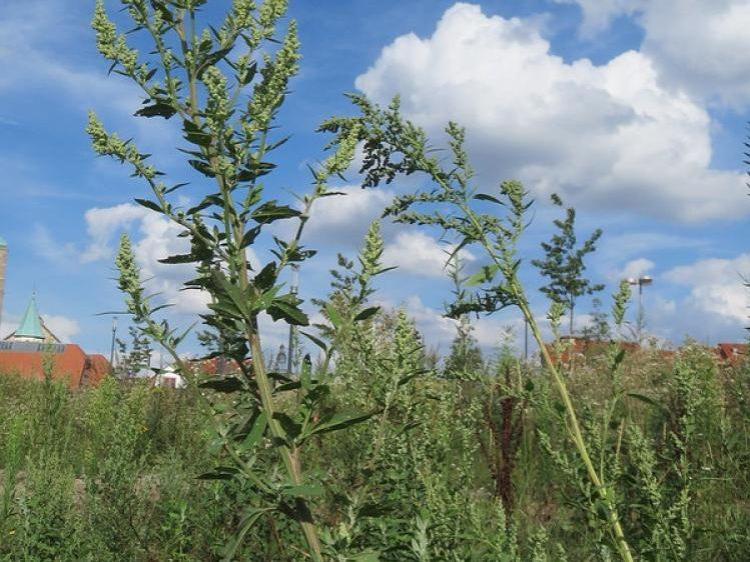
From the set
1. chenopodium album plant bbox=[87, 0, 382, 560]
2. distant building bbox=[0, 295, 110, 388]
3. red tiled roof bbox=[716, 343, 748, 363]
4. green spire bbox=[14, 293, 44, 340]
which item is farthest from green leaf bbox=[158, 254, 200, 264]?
green spire bbox=[14, 293, 44, 340]

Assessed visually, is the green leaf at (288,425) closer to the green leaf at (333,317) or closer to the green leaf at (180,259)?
the green leaf at (333,317)

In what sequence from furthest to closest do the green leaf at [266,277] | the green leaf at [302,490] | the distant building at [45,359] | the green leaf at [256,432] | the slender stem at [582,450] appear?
1. the distant building at [45,359]
2. the slender stem at [582,450]
3. the green leaf at [266,277]
4. the green leaf at [256,432]
5. the green leaf at [302,490]

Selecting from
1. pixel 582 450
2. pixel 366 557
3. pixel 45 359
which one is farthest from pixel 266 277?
pixel 45 359

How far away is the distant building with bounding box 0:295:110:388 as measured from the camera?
987 centimetres

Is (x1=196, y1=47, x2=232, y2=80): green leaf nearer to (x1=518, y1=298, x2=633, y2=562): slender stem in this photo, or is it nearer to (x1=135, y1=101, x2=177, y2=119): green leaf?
(x1=135, y1=101, x2=177, y2=119): green leaf

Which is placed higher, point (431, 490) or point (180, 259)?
point (180, 259)

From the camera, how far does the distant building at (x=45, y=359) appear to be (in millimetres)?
9867

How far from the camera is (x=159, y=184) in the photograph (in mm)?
2395

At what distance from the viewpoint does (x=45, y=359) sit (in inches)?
351

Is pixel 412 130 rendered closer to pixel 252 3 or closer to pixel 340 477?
pixel 252 3

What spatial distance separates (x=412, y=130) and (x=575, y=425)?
→ 1151 mm

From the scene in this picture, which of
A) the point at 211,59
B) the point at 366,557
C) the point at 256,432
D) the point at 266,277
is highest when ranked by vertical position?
the point at 211,59

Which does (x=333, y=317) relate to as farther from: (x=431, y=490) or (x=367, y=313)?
(x=431, y=490)


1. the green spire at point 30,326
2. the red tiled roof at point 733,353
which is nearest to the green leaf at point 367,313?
the red tiled roof at point 733,353
